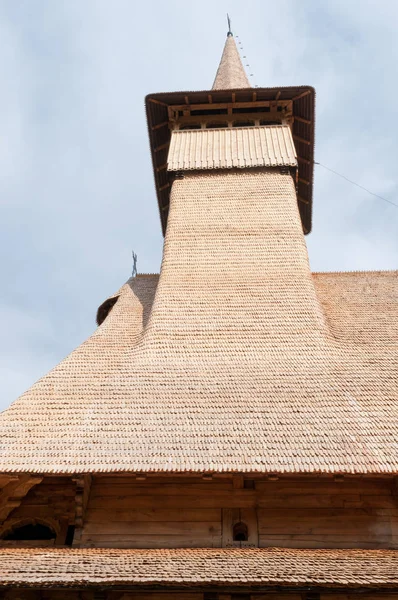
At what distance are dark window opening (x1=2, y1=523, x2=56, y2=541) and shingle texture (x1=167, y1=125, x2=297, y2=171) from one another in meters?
8.42

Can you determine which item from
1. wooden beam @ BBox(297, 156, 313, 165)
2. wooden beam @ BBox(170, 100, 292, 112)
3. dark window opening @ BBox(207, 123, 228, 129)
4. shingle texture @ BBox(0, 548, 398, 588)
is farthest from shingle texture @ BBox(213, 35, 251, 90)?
shingle texture @ BBox(0, 548, 398, 588)

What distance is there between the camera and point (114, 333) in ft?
30.7

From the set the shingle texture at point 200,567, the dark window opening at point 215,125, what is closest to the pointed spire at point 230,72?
the dark window opening at point 215,125

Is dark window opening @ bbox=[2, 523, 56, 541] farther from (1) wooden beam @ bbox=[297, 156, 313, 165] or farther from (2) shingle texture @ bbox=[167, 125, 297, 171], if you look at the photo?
(1) wooden beam @ bbox=[297, 156, 313, 165]

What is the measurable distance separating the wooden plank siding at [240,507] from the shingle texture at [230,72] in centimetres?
1259

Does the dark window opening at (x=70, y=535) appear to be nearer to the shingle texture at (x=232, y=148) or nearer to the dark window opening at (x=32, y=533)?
the dark window opening at (x=32, y=533)

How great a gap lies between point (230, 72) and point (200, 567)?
1582cm

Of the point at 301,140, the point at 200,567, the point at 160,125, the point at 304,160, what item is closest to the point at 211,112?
the point at 160,125

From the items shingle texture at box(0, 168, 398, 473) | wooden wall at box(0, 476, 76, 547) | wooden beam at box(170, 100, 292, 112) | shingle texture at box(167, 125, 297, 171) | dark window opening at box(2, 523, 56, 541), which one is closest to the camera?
shingle texture at box(0, 168, 398, 473)

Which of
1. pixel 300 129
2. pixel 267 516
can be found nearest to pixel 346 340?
pixel 267 516

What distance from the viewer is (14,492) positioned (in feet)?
21.0

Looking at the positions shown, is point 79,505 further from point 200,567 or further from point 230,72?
point 230,72

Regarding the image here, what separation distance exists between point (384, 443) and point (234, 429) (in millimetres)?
1714

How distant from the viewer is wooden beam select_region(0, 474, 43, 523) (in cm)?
628
